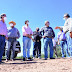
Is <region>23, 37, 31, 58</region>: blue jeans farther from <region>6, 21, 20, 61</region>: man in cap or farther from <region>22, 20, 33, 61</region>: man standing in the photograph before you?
<region>6, 21, 20, 61</region>: man in cap

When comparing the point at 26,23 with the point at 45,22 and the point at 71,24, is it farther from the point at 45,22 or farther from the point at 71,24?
the point at 71,24

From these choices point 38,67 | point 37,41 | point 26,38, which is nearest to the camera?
point 38,67

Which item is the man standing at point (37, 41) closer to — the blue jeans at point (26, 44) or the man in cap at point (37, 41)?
the man in cap at point (37, 41)

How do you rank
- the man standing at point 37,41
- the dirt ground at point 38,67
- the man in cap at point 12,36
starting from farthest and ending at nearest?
1. the man standing at point 37,41
2. the man in cap at point 12,36
3. the dirt ground at point 38,67

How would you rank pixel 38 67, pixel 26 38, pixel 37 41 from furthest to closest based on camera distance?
1. pixel 37 41
2. pixel 26 38
3. pixel 38 67

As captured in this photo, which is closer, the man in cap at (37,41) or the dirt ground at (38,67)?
the dirt ground at (38,67)

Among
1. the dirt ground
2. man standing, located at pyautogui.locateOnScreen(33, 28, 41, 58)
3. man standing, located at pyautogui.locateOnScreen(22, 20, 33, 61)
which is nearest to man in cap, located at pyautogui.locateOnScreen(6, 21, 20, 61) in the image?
man standing, located at pyautogui.locateOnScreen(22, 20, 33, 61)

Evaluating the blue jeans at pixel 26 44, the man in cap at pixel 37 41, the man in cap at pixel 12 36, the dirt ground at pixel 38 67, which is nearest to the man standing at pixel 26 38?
the blue jeans at pixel 26 44

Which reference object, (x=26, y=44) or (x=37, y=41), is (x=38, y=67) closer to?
(x=26, y=44)

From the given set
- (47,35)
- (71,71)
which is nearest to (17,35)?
(47,35)

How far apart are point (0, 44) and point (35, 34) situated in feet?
12.9

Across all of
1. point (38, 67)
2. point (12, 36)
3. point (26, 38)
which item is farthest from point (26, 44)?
point (38, 67)

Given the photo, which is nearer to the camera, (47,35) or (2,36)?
(2,36)

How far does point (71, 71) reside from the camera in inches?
108
